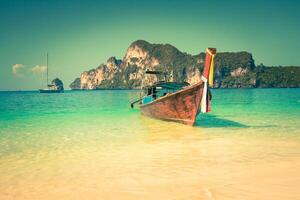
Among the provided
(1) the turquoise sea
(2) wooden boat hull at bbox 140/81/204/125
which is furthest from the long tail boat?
(1) the turquoise sea

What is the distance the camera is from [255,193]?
194 inches

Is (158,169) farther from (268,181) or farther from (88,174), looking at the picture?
(268,181)

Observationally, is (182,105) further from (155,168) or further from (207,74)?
(155,168)

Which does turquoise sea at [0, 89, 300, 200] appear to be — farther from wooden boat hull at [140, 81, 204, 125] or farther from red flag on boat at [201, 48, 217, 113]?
wooden boat hull at [140, 81, 204, 125]

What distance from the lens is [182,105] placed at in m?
15.2

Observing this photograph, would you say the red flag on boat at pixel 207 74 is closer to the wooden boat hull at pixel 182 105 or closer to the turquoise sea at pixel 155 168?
the wooden boat hull at pixel 182 105

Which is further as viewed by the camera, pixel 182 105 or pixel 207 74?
pixel 182 105

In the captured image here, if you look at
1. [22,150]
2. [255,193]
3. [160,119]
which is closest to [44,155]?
[22,150]

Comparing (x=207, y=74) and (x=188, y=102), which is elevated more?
(x=207, y=74)

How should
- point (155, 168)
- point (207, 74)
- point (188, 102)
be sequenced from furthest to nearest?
point (188, 102) → point (207, 74) → point (155, 168)

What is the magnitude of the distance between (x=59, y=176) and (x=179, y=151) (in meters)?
3.90

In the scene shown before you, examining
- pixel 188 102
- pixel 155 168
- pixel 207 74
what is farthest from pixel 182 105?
pixel 155 168

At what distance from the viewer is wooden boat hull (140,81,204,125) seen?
14.1 metres

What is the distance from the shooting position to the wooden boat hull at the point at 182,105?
46.2 feet
